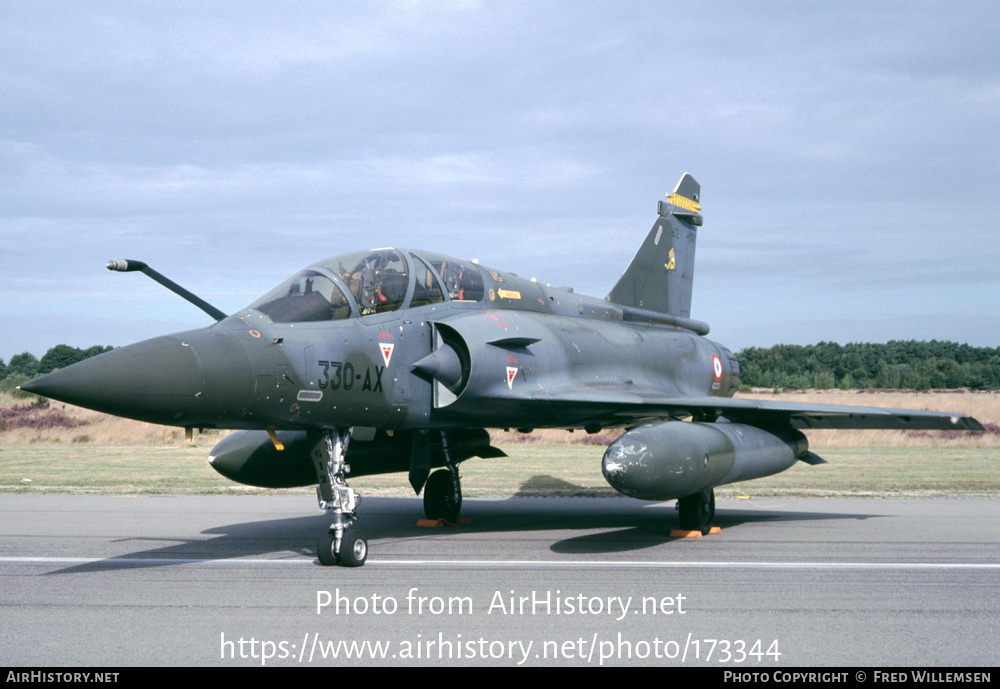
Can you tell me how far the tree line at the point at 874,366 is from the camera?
84.5 m

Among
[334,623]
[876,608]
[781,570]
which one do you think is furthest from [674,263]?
[334,623]

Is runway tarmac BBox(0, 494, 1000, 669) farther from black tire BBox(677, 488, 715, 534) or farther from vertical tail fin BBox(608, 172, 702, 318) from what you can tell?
vertical tail fin BBox(608, 172, 702, 318)

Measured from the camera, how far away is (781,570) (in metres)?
8.77

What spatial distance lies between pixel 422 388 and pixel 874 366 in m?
97.5

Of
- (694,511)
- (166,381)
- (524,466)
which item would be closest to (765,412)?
(694,511)

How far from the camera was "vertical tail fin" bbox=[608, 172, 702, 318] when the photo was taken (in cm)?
1540

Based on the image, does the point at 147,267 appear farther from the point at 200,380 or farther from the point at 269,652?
the point at 269,652

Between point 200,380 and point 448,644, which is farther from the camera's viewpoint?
point 200,380

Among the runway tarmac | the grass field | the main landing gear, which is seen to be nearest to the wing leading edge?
the runway tarmac

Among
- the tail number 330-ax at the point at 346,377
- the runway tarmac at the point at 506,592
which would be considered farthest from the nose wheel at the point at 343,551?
the tail number 330-ax at the point at 346,377

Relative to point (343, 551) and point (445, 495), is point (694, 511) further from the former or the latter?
point (343, 551)

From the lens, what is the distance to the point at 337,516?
890 centimetres

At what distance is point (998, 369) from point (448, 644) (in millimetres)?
100459

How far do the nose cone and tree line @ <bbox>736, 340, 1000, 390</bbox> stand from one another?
7264cm
